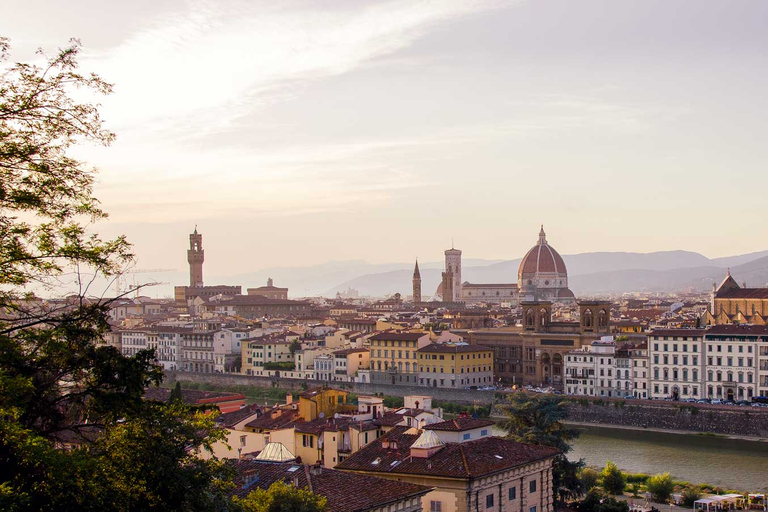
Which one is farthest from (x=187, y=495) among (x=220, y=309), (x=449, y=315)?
(x=220, y=309)

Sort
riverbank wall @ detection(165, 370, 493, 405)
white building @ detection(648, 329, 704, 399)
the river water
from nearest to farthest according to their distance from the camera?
the river water → white building @ detection(648, 329, 704, 399) → riverbank wall @ detection(165, 370, 493, 405)

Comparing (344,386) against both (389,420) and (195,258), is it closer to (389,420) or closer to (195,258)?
(389,420)

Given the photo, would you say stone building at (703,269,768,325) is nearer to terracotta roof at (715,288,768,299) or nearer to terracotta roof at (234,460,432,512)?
terracotta roof at (715,288,768,299)

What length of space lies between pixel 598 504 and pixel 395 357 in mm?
36962

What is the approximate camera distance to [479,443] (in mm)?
22297

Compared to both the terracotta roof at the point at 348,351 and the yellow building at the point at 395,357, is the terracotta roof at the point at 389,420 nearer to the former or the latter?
the yellow building at the point at 395,357

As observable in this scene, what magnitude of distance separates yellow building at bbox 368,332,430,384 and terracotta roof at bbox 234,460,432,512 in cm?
4366

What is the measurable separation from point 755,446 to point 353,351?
28581 mm

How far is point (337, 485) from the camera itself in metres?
18.4

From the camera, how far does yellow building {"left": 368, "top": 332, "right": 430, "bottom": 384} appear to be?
63.3 metres

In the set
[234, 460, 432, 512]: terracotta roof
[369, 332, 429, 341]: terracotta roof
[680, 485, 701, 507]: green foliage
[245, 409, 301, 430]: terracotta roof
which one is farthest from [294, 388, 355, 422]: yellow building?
[369, 332, 429, 341]: terracotta roof

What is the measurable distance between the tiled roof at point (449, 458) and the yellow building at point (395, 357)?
40.0 meters

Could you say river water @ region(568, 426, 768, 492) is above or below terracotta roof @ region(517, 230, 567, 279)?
below

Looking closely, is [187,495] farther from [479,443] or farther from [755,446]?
[755,446]
